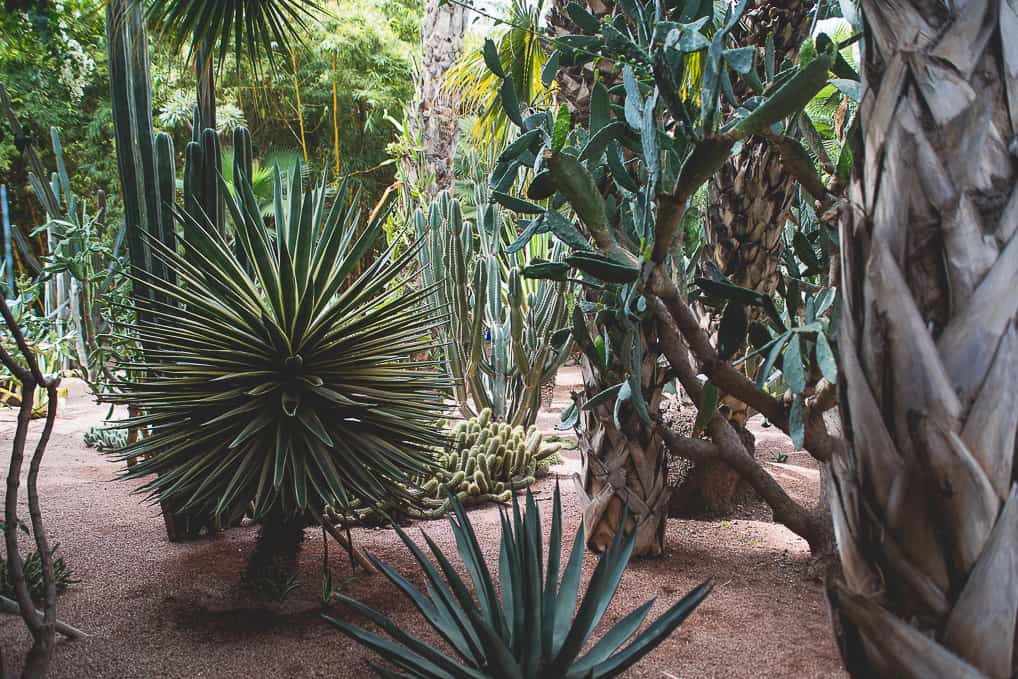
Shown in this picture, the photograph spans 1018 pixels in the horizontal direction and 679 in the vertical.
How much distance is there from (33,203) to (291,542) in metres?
14.6

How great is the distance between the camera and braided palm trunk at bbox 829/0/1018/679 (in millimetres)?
582

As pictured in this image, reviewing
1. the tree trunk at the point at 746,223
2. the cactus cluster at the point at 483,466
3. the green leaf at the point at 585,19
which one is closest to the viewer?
the green leaf at the point at 585,19

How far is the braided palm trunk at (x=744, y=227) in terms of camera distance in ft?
13.1

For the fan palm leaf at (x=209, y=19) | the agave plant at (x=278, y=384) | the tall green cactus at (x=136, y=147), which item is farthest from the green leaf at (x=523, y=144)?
the fan palm leaf at (x=209, y=19)

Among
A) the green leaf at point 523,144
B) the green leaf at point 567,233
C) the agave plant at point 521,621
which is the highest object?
the green leaf at point 523,144

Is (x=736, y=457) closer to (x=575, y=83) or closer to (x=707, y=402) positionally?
(x=707, y=402)

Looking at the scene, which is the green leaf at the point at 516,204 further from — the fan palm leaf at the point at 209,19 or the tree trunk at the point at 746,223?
the fan palm leaf at the point at 209,19

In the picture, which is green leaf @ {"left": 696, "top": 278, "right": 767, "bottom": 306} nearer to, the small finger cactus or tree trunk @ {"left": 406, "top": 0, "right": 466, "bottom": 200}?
the small finger cactus

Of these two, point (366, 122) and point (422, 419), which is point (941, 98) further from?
point (366, 122)

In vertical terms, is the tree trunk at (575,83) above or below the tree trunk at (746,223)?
above

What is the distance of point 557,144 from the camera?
1.50 m

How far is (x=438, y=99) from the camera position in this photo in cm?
961

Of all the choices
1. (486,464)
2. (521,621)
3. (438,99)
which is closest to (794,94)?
(521,621)

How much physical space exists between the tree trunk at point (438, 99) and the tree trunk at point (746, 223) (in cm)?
586
